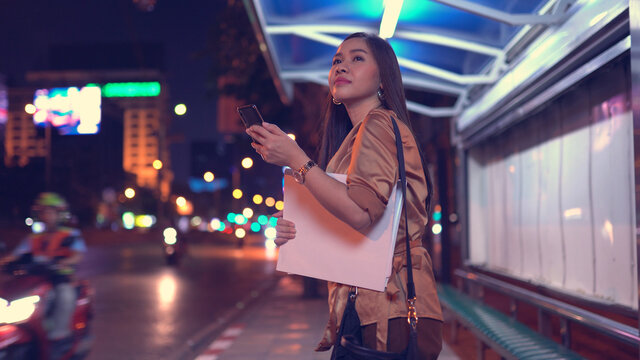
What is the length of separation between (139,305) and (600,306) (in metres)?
10.1

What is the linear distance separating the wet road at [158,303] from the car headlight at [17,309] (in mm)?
1958

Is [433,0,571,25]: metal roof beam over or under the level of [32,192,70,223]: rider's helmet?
over

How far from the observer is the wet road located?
9.01 metres

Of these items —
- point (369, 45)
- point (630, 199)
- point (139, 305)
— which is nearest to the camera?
point (369, 45)

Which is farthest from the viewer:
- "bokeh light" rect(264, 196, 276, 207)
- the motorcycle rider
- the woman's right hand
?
"bokeh light" rect(264, 196, 276, 207)

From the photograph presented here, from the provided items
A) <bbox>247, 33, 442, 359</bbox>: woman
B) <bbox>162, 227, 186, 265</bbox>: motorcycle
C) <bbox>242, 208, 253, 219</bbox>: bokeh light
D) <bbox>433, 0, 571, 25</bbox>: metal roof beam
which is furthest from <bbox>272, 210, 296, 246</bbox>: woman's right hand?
<bbox>242, 208, 253, 219</bbox>: bokeh light

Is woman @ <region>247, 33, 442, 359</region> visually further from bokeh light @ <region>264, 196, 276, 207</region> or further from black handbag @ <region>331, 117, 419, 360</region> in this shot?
bokeh light @ <region>264, 196, 276, 207</region>

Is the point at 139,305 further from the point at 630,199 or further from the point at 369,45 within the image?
the point at 369,45

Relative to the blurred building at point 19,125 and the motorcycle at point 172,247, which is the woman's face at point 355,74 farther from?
the blurred building at point 19,125

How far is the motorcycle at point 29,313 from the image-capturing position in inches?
234

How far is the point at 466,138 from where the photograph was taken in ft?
29.7

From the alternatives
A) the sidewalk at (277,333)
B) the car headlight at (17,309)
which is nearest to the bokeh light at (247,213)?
the sidewalk at (277,333)

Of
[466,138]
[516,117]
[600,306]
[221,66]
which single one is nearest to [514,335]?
[600,306]

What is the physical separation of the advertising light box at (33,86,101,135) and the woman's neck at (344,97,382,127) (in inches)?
1030
